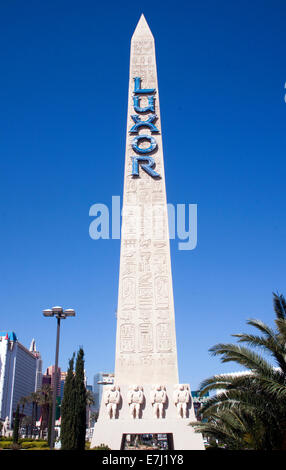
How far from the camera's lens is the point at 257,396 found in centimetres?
1248

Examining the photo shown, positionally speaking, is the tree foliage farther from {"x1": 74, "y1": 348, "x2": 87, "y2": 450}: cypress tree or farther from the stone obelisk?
the stone obelisk

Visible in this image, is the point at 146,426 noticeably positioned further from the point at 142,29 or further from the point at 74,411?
the point at 142,29

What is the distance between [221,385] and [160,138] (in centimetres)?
1617

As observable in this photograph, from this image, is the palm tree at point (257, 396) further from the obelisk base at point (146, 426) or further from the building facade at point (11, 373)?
the building facade at point (11, 373)

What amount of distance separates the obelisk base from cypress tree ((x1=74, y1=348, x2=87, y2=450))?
2.19 ft

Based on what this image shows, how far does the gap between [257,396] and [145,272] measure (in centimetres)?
1084

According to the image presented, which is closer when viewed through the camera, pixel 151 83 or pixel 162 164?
pixel 162 164

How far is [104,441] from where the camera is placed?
18656 millimetres

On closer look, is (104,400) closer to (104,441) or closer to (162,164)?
(104,441)

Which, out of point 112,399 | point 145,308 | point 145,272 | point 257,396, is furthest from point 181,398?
point 257,396

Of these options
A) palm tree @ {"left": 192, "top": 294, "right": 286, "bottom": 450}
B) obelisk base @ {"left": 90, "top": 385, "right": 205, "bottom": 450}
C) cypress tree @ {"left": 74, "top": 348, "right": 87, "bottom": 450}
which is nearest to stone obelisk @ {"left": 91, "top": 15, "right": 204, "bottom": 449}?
obelisk base @ {"left": 90, "top": 385, "right": 205, "bottom": 450}

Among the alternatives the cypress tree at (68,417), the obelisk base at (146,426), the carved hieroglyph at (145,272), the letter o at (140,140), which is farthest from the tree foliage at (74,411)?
the letter o at (140,140)

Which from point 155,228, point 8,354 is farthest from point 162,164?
point 8,354

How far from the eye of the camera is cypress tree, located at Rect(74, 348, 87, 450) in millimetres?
19000
